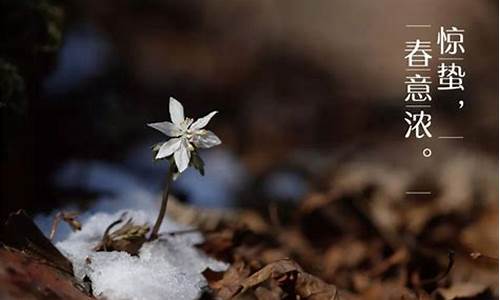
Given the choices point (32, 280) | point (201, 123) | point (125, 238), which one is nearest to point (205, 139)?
point (201, 123)

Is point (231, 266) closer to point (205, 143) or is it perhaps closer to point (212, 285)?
point (212, 285)

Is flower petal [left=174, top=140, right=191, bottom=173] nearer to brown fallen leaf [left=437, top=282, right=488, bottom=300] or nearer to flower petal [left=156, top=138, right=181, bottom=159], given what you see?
flower petal [left=156, top=138, right=181, bottom=159]

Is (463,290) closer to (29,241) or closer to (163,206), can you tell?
(163,206)

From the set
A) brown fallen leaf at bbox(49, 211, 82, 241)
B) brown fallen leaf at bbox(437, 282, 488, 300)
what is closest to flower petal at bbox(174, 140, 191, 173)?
brown fallen leaf at bbox(49, 211, 82, 241)

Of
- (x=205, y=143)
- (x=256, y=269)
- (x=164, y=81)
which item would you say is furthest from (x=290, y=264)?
(x=164, y=81)

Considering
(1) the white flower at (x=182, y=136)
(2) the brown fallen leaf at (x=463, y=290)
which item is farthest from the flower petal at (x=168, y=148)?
(2) the brown fallen leaf at (x=463, y=290)

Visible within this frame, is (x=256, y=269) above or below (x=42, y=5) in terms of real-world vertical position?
below

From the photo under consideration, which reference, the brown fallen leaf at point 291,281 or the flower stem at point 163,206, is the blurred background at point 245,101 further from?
the brown fallen leaf at point 291,281

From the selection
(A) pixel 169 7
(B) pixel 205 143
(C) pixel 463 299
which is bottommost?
(C) pixel 463 299
